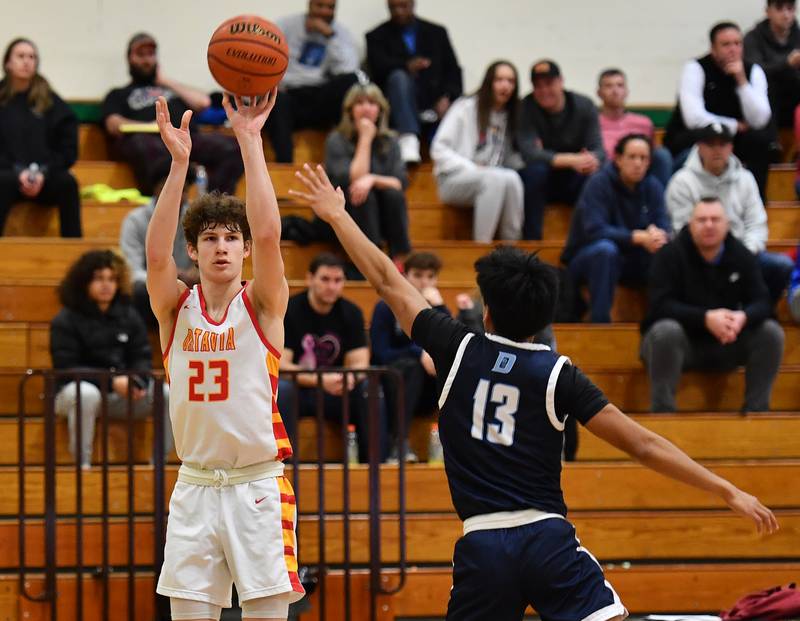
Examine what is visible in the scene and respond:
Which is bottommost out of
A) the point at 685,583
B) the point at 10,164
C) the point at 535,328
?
the point at 685,583

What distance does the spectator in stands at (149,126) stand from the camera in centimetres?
851

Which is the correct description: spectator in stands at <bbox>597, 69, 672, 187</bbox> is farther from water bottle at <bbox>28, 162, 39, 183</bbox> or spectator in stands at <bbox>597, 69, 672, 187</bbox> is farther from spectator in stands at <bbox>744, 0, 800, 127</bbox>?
water bottle at <bbox>28, 162, 39, 183</bbox>

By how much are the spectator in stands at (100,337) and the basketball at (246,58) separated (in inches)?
101

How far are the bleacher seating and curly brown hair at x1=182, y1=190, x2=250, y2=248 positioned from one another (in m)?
2.12

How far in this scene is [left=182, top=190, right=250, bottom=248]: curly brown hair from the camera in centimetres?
423

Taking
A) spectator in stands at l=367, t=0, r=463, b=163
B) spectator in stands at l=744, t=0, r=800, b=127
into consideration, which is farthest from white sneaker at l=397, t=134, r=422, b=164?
spectator in stands at l=744, t=0, r=800, b=127

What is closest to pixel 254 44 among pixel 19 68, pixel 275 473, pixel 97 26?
pixel 275 473

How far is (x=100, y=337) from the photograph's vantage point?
22.2 ft

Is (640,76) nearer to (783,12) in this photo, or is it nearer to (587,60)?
(587,60)

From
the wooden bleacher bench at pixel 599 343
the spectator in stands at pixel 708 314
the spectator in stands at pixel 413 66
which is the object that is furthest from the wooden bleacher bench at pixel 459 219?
the spectator in stands at pixel 708 314

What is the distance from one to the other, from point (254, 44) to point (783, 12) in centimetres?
652

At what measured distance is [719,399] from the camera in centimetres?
750

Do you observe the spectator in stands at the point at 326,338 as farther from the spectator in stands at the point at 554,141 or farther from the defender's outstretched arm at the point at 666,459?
the defender's outstretched arm at the point at 666,459

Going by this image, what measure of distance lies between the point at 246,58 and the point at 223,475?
52.7 inches
